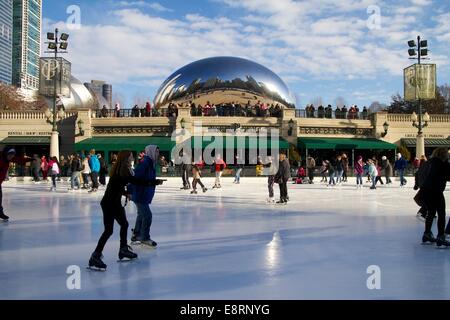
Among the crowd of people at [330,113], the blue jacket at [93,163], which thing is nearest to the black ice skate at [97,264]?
the blue jacket at [93,163]

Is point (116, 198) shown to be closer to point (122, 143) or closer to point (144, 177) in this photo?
point (144, 177)

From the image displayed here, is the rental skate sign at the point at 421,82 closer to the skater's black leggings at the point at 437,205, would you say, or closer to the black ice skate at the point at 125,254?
the skater's black leggings at the point at 437,205

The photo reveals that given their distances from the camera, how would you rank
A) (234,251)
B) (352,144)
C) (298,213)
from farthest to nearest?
(352,144) → (298,213) → (234,251)

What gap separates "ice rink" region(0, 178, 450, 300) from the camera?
12.5 feet

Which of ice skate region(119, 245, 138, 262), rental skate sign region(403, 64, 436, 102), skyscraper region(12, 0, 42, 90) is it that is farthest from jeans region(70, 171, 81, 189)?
skyscraper region(12, 0, 42, 90)

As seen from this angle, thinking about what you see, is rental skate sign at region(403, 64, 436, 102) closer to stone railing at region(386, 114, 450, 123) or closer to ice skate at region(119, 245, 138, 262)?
stone railing at region(386, 114, 450, 123)

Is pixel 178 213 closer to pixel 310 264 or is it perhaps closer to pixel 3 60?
pixel 310 264

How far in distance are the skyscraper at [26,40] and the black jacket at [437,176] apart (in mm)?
51989

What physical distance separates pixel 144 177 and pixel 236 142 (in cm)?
2583

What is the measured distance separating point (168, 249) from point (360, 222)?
389 centimetres

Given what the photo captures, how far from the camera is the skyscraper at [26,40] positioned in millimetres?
55281

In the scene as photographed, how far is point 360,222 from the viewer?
26.3 ft

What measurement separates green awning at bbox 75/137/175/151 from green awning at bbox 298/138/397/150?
9.10 meters
